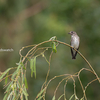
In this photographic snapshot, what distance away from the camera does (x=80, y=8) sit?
9.09 m

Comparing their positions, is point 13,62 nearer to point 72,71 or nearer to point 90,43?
point 72,71

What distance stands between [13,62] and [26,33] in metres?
2.56

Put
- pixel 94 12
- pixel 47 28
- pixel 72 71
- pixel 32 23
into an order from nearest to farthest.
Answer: pixel 94 12, pixel 72 71, pixel 47 28, pixel 32 23

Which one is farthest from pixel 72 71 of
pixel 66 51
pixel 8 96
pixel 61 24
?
pixel 8 96

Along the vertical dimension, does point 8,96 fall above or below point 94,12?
below

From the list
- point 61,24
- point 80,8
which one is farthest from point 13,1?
point 80,8

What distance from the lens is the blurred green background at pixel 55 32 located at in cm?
876

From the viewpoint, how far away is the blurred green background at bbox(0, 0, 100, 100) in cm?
876

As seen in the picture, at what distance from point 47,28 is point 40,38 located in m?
0.54

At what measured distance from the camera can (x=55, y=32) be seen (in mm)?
9797

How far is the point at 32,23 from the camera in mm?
11758

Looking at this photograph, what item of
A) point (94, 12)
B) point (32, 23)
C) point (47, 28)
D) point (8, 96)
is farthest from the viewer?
point (32, 23)

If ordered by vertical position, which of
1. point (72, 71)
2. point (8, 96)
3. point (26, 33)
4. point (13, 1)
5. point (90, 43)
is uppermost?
point (13, 1)

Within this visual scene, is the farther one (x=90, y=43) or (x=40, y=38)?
(x=40, y=38)
